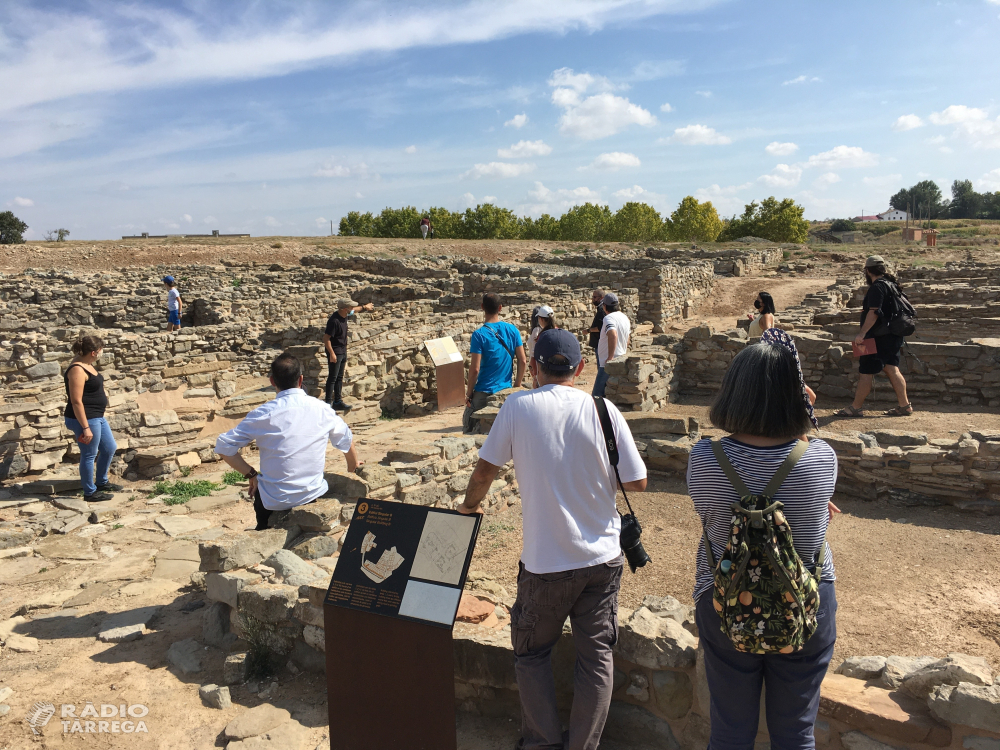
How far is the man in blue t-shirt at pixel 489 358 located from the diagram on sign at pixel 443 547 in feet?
14.2

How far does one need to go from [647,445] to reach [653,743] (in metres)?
4.02

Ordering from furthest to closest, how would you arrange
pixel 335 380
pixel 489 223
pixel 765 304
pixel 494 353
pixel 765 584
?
pixel 489 223, pixel 335 380, pixel 765 304, pixel 494 353, pixel 765 584

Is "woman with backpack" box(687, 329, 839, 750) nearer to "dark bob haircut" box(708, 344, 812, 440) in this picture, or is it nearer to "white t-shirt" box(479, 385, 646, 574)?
"dark bob haircut" box(708, 344, 812, 440)

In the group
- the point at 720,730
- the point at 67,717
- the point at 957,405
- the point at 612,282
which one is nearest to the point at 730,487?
the point at 720,730

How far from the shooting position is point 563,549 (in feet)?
8.79

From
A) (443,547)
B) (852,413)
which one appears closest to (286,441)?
(443,547)

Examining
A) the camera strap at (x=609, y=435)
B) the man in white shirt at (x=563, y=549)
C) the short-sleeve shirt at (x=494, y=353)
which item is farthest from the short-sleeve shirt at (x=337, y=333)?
the camera strap at (x=609, y=435)

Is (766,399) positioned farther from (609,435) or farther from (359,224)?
(359,224)

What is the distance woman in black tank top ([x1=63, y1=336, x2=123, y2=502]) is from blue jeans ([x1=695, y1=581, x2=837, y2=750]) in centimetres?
680

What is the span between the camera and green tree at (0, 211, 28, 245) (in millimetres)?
58925

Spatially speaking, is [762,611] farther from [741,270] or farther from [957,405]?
[741,270]

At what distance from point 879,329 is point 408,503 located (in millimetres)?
6742

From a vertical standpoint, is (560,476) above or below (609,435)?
below

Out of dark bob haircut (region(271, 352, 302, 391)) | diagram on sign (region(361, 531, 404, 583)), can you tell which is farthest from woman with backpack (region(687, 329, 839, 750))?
dark bob haircut (region(271, 352, 302, 391))
